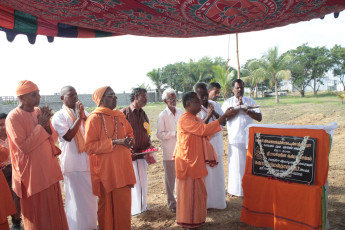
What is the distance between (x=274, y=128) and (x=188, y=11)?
1.87 m

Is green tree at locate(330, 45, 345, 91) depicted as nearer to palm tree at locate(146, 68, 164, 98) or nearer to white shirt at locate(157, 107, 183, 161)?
palm tree at locate(146, 68, 164, 98)

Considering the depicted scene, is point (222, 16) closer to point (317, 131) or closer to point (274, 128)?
point (274, 128)

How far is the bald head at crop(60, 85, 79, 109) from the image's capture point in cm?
388

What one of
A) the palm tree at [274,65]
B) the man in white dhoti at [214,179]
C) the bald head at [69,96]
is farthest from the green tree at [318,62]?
the bald head at [69,96]

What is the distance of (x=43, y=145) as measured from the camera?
3.22 metres

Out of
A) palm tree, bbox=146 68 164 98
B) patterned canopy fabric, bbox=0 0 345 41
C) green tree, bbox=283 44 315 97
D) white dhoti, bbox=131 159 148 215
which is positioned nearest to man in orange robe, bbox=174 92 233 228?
white dhoti, bbox=131 159 148 215

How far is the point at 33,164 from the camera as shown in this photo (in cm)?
310

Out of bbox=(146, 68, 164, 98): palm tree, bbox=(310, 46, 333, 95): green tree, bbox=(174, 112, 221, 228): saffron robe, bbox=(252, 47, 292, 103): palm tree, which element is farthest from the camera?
bbox=(146, 68, 164, 98): palm tree

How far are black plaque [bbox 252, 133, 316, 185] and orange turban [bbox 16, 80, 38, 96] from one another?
2.93 m

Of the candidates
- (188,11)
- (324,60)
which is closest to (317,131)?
(188,11)

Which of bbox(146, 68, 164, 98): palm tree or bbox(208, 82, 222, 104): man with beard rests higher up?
bbox(146, 68, 164, 98): palm tree

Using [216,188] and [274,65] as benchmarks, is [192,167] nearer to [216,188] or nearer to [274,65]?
[216,188]

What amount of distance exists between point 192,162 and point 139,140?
46.3 inches

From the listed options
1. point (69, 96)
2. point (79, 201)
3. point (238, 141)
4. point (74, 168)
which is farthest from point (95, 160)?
point (238, 141)
